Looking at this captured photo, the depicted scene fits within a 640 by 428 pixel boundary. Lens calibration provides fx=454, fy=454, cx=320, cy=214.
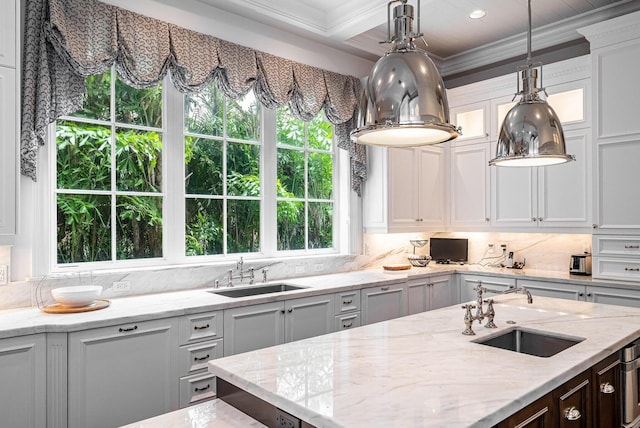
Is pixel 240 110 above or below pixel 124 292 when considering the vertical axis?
above

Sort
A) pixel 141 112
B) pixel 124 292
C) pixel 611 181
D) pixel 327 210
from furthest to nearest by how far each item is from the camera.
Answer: pixel 327 210, pixel 611 181, pixel 141 112, pixel 124 292

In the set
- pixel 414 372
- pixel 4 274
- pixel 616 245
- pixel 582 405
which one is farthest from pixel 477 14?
pixel 4 274

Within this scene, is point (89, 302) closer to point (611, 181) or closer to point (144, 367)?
point (144, 367)

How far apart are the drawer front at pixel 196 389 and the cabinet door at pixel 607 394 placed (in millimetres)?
2023

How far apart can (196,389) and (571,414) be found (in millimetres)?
1989

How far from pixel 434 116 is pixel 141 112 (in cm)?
253

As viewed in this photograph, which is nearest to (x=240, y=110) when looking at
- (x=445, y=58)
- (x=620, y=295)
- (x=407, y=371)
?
(x=445, y=58)

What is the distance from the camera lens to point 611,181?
356 centimetres

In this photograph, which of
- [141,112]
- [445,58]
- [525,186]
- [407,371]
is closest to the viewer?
[407,371]

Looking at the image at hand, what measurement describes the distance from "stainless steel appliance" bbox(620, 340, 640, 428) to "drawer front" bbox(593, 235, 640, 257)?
5.28ft

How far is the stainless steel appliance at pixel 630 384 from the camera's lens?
2.03 metres

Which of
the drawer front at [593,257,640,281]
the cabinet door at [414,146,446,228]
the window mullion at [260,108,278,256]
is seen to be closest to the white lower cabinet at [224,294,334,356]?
the window mullion at [260,108,278,256]

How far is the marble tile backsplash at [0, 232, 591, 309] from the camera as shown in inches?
109

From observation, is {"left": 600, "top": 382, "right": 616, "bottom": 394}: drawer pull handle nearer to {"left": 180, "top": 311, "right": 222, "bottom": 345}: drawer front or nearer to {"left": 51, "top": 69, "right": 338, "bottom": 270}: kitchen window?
{"left": 180, "top": 311, "right": 222, "bottom": 345}: drawer front
